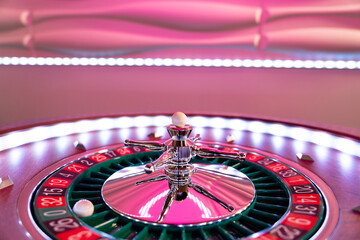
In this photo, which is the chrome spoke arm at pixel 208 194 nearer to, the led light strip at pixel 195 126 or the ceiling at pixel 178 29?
the led light strip at pixel 195 126

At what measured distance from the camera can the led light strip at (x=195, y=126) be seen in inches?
65.9

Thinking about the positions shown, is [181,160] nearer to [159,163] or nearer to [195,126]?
[159,163]

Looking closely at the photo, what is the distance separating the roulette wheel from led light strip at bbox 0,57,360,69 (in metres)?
1.88

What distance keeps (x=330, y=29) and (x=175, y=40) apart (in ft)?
5.76

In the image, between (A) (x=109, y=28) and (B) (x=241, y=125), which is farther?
(A) (x=109, y=28)

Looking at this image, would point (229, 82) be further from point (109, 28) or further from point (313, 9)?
point (109, 28)

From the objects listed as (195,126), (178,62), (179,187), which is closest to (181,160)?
(179,187)

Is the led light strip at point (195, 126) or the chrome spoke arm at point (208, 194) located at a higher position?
the led light strip at point (195, 126)

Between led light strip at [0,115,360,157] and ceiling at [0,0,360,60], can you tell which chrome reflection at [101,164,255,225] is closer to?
led light strip at [0,115,360,157]

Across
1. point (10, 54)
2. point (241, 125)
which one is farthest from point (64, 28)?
point (241, 125)

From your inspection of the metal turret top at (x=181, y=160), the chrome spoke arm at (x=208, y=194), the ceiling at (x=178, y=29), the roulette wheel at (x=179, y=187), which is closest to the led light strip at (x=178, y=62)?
the ceiling at (x=178, y=29)

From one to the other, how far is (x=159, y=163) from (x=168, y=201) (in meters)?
0.13

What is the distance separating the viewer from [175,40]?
3.72 meters

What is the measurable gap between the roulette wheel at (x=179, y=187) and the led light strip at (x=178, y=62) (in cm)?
188
